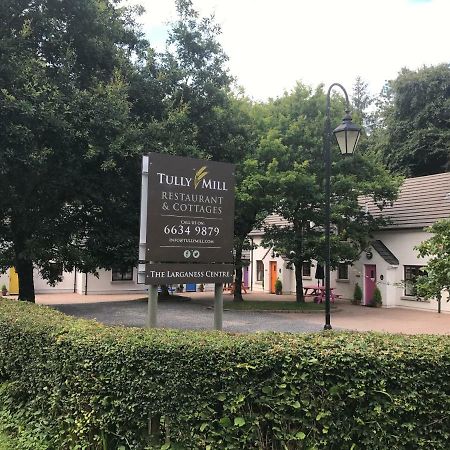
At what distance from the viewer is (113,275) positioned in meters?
33.1

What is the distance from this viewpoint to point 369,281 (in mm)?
27625

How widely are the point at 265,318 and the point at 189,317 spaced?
3.09 meters

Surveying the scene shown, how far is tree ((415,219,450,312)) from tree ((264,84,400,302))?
1420 cm

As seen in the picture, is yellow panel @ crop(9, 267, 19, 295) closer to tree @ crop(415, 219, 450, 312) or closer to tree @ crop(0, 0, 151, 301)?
tree @ crop(0, 0, 151, 301)

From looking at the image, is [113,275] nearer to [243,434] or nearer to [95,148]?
[95,148]

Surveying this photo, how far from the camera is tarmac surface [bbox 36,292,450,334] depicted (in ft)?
55.6

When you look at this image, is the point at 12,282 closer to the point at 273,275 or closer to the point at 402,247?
the point at 273,275

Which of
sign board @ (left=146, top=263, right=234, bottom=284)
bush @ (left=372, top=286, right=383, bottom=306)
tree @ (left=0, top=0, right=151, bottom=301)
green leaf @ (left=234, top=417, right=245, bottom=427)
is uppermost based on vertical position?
tree @ (left=0, top=0, right=151, bottom=301)

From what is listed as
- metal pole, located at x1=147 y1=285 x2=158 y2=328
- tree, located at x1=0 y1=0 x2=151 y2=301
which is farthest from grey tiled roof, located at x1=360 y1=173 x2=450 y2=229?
metal pole, located at x1=147 y1=285 x2=158 y2=328

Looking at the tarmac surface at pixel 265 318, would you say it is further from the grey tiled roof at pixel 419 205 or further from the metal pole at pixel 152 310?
the metal pole at pixel 152 310

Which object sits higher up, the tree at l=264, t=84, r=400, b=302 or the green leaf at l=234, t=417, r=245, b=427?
the tree at l=264, t=84, r=400, b=302

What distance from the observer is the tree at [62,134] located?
1234 centimetres

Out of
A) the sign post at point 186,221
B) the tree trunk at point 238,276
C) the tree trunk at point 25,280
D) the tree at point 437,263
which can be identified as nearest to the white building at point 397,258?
the tree trunk at point 238,276

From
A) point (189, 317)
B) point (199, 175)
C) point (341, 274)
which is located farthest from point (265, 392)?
point (341, 274)
